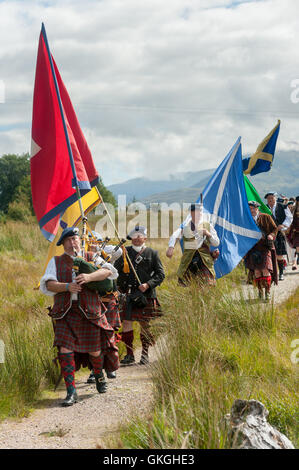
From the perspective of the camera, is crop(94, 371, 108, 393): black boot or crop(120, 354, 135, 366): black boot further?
crop(120, 354, 135, 366): black boot

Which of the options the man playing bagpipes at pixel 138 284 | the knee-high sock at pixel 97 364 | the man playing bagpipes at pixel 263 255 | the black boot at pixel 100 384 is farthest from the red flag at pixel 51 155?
the man playing bagpipes at pixel 263 255

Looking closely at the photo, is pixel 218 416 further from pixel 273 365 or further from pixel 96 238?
pixel 96 238

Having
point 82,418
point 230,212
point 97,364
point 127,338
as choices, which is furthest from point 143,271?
point 230,212

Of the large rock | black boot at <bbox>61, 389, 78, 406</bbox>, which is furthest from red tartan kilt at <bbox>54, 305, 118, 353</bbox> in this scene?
the large rock

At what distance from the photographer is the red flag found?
7.75 m

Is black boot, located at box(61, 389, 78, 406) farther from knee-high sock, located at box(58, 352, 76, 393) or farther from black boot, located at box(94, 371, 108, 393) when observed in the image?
black boot, located at box(94, 371, 108, 393)

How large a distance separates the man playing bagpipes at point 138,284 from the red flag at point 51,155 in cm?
98

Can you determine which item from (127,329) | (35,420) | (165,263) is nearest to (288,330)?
(127,329)

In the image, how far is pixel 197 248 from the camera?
837cm

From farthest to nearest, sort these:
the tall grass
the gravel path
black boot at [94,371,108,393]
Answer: black boot at [94,371,108,393]
the gravel path
the tall grass

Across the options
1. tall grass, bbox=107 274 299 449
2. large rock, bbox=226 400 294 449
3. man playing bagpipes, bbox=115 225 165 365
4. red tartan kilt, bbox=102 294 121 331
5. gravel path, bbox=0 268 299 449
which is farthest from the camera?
man playing bagpipes, bbox=115 225 165 365

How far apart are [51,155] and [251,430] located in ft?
17.0

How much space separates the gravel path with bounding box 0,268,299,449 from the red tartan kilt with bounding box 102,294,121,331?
636 mm

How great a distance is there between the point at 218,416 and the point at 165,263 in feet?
39.0
